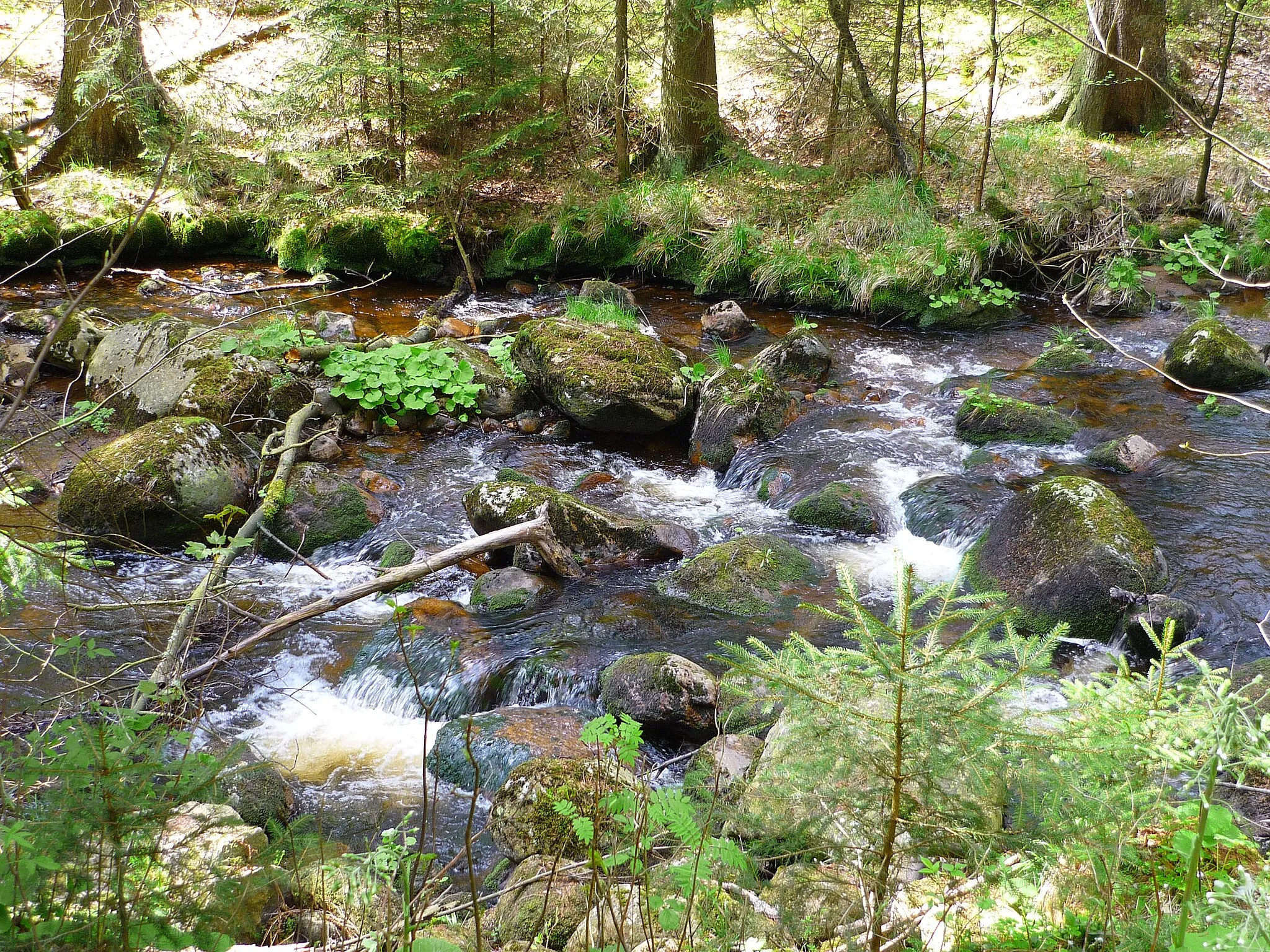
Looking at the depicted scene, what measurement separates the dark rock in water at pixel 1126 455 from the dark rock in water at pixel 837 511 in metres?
1.97

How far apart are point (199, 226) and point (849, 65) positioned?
963cm

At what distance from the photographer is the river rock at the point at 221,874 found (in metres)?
1.55

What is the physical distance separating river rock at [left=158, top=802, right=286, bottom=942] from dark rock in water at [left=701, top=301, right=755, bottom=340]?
776 centimetres

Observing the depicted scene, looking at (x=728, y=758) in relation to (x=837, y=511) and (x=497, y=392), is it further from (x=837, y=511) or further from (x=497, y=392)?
(x=497, y=392)

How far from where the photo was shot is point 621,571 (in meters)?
5.94

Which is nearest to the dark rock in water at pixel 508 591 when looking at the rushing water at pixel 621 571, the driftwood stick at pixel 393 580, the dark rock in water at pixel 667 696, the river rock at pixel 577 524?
the rushing water at pixel 621 571

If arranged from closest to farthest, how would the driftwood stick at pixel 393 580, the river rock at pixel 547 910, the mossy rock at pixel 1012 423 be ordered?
the river rock at pixel 547 910 → the driftwood stick at pixel 393 580 → the mossy rock at pixel 1012 423

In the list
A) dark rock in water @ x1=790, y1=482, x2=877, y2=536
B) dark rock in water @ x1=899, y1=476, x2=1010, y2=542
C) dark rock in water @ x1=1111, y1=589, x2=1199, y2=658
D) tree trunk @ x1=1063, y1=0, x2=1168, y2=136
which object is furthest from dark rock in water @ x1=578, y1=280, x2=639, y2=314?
tree trunk @ x1=1063, y1=0, x2=1168, y2=136

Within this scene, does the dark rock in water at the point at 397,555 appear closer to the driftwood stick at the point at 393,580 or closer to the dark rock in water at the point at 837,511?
the driftwood stick at the point at 393,580

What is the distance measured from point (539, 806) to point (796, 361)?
596cm

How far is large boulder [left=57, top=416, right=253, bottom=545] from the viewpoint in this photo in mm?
5805

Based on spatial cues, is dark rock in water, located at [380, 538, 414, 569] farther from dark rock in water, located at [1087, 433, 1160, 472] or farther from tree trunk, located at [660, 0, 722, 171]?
tree trunk, located at [660, 0, 722, 171]

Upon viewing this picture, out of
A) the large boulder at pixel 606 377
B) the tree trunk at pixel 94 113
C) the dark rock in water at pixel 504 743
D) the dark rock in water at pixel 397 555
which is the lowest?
the dark rock in water at pixel 504 743

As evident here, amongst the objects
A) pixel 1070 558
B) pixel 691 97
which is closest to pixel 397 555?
pixel 1070 558
